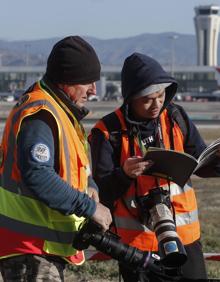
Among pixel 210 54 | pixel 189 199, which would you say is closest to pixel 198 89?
pixel 210 54

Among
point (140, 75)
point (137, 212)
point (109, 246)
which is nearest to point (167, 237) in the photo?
point (109, 246)

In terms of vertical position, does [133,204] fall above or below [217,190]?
above

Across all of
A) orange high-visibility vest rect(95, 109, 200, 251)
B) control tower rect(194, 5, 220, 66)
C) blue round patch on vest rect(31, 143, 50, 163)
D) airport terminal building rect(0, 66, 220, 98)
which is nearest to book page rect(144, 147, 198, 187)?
orange high-visibility vest rect(95, 109, 200, 251)

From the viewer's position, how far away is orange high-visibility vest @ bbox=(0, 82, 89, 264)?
3191 millimetres

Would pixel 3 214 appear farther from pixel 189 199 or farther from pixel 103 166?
pixel 189 199

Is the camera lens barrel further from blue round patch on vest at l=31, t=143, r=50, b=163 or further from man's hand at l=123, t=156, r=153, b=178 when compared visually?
blue round patch on vest at l=31, t=143, r=50, b=163

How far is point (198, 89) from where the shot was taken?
430 ft

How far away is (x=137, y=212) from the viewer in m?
3.87

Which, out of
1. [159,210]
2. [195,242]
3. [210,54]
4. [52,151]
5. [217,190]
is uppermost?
[52,151]

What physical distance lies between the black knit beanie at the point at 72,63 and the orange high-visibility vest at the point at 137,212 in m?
0.61

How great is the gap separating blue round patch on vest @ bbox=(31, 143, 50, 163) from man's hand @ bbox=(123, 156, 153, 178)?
0.71 meters

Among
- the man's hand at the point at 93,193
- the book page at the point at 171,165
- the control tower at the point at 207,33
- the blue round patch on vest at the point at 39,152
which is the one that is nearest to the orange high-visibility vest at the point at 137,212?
the book page at the point at 171,165

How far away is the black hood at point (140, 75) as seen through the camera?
12.5 feet

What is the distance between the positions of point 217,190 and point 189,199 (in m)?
8.39
